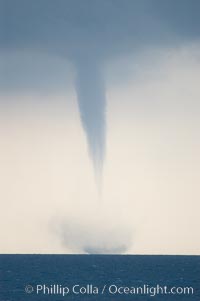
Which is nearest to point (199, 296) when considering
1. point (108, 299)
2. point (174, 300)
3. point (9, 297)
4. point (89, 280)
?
point (174, 300)

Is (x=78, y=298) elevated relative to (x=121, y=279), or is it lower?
lower

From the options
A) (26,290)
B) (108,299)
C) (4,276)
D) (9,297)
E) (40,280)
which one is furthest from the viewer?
(4,276)

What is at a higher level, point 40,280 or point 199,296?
point 40,280

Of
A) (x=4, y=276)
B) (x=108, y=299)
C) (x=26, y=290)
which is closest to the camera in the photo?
(x=108, y=299)

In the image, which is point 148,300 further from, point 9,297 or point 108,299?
point 9,297

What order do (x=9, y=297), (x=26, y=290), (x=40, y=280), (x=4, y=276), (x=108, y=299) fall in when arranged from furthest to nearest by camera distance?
(x=4, y=276)
(x=40, y=280)
(x=26, y=290)
(x=9, y=297)
(x=108, y=299)

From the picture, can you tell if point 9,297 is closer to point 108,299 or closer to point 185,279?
point 108,299

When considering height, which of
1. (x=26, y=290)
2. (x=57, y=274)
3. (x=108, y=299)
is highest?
(x=57, y=274)

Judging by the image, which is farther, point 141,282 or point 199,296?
point 141,282

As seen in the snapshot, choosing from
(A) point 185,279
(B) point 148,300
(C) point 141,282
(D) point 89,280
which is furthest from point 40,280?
(B) point 148,300

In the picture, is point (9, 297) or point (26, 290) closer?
point (9, 297)
